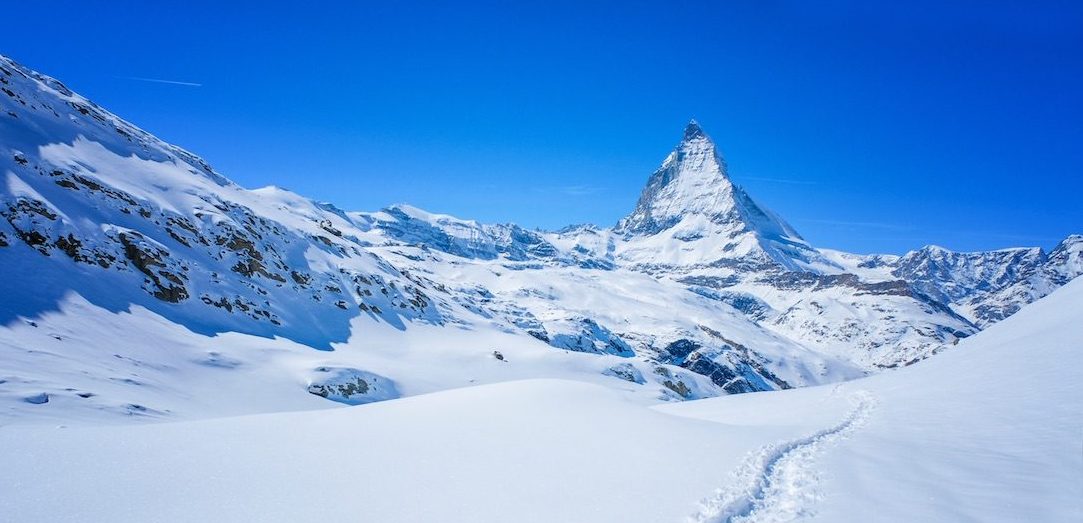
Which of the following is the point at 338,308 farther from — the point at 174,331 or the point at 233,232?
the point at 174,331

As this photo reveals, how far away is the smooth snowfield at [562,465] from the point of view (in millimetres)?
8906

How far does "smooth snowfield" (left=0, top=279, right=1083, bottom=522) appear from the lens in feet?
29.2

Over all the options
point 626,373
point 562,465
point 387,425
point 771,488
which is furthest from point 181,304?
point 626,373

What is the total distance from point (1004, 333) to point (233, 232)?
85956mm

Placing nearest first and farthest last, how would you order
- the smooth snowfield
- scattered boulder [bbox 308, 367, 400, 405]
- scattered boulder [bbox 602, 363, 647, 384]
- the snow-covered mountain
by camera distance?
1. the smooth snowfield
2. the snow-covered mountain
3. scattered boulder [bbox 308, 367, 400, 405]
4. scattered boulder [bbox 602, 363, 647, 384]

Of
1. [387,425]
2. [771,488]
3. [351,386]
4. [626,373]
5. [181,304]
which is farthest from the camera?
[626,373]

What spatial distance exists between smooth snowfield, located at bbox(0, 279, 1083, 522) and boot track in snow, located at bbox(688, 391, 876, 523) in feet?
0.17

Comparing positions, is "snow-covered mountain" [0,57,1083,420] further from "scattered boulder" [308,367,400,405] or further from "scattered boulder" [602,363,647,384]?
"scattered boulder" [602,363,647,384]

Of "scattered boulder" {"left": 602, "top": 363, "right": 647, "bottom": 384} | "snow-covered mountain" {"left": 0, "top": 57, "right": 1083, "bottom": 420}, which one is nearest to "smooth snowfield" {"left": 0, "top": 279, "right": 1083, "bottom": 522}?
"snow-covered mountain" {"left": 0, "top": 57, "right": 1083, "bottom": 420}

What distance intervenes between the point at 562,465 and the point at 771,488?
179 inches

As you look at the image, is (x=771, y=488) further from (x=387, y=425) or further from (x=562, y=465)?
(x=387, y=425)

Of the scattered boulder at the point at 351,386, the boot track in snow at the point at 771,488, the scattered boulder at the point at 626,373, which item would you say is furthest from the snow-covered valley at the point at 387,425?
the scattered boulder at the point at 626,373

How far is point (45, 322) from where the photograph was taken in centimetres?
3638

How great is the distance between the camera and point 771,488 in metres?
10.9
